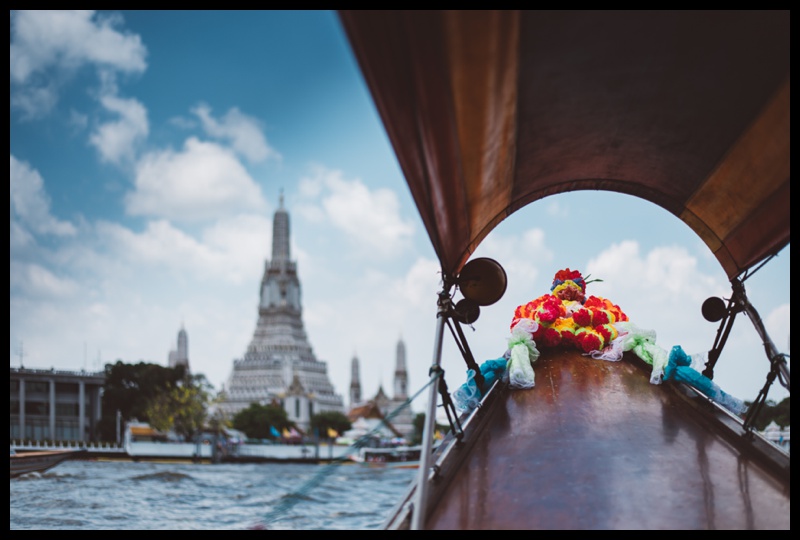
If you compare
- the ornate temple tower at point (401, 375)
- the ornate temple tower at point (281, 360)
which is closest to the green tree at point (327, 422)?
the ornate temple tower at point (281, 360)

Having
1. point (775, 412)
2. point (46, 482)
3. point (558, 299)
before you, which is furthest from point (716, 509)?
point (46, 482)

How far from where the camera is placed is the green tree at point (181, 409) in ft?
190

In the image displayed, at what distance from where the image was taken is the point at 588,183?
4.56m

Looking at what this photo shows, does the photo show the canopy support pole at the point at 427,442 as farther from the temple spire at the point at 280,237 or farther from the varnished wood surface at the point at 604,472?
the temple spire at the point at 280,237

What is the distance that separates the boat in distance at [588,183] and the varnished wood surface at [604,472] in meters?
0.01

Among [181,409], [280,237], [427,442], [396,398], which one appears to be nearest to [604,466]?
[427,442]

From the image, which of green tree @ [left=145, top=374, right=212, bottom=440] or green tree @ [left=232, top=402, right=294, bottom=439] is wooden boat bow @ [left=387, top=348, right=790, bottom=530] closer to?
green tree @ [left=145, top=374, right=212, bottom=440]

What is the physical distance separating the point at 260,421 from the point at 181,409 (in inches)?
343

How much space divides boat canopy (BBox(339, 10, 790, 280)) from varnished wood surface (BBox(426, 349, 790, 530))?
889 mm

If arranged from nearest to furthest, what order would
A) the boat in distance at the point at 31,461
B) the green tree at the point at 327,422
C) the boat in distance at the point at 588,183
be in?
the boat in distance at the point at 588,183
the boat in distance at the point at 31,461
the green tree at the point at 327,422

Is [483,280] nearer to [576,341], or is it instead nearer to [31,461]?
[576,341]

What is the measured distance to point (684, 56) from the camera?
Result: 9.63 feet
